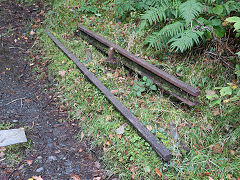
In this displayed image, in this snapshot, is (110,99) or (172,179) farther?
(110,99)

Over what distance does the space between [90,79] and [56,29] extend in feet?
8.82

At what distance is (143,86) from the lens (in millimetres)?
3541

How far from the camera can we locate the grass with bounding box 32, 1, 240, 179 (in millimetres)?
2574

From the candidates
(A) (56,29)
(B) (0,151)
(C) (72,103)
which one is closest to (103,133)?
(C) (72,103)

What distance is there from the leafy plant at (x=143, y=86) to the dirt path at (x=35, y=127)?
43.7 inches

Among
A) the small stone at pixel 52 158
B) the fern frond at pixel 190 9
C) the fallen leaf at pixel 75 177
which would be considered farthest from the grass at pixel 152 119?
the fern frond at pixel 190 9

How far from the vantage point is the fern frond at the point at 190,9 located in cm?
339

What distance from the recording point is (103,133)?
3115 mm

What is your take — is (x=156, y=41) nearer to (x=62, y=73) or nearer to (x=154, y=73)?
(x=154, y=73)

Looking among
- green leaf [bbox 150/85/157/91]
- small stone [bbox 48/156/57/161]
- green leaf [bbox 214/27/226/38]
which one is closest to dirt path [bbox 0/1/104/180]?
small stone [bbox 48/156/57/161]

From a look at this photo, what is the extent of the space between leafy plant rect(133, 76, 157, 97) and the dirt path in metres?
1.11

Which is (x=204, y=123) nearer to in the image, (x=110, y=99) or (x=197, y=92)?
(x=197, y=92)

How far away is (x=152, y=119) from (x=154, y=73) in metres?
0.80

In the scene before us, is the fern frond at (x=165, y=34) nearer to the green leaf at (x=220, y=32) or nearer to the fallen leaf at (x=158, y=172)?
the green leaf at (x=220, y=32)
